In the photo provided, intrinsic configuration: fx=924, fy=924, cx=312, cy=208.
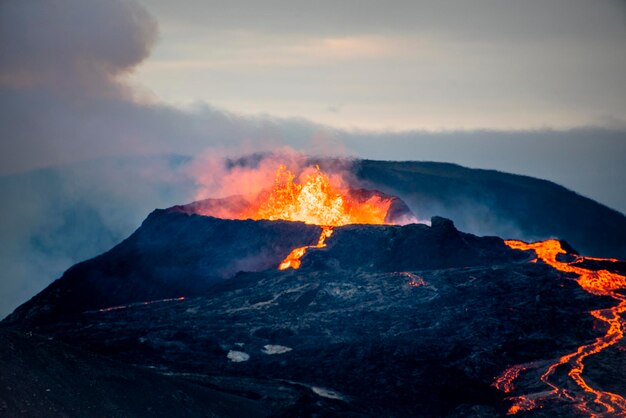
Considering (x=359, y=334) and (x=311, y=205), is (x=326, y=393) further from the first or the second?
(x=311, y=205)

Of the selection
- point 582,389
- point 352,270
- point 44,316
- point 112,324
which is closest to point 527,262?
point 352,270

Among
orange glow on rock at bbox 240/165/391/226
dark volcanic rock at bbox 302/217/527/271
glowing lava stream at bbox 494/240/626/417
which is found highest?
orange glow on rock at bbox 240/165/391/226

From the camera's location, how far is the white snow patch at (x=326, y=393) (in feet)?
171

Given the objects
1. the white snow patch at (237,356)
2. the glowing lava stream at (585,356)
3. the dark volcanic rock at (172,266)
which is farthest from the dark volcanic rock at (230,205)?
the white snow patch at (237,356)

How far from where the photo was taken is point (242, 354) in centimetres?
6116

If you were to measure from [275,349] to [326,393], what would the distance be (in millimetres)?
9852

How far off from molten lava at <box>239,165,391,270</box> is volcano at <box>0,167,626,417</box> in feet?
0.81

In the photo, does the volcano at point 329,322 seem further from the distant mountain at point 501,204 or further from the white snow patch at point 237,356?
the distant mountain at point 501,204

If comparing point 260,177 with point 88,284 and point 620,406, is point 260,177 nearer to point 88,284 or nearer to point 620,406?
point 88,284

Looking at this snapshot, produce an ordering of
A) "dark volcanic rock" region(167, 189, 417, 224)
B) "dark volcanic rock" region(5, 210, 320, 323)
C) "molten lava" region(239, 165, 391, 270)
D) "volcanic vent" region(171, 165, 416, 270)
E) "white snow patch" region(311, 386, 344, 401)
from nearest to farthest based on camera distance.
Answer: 1. "white snow patch" region(311, 386, 344, 401)
2. "dark volcanic rock" region(5, 210, 320, 323)
3. "volcanic vent" region(171, 165, 416, 270)
4. "molten lava" region(239, 165, 391, 270)
5. "dark volcanic rock" region(167, 189, 417, 224)

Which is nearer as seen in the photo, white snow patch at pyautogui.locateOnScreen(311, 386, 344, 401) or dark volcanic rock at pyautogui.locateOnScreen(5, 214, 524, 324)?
white snow patch at pyautogui.locateOnScreen(311, 386, 344, 401)

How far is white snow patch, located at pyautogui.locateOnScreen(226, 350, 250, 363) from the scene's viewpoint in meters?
60.3

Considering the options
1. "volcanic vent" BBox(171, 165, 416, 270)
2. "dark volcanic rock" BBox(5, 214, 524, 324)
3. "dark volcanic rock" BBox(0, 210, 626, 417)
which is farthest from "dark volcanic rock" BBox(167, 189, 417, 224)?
"dark volcanic rock" BBox(5, 214, 524, 324)

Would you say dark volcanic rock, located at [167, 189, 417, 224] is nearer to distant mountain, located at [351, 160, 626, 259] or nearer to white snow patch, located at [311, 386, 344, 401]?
distant mountain, located at [351, 160, 626, 259]
